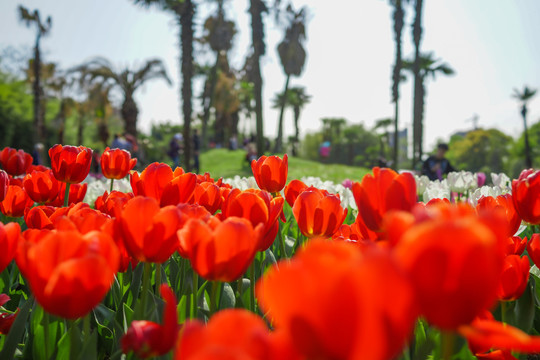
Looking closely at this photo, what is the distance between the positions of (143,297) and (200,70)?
3845cm

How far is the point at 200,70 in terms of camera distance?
37.7 m

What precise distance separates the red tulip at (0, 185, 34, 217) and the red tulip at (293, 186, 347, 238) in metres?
1.20

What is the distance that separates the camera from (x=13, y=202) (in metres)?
1.80

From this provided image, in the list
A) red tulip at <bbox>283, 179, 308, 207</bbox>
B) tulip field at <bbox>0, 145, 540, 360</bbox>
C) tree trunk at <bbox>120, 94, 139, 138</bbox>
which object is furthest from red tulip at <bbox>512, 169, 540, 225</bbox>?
tree trunk at <bbox>120, 94, 139, 138</bbox>

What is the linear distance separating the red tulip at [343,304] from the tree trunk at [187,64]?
1535 cm

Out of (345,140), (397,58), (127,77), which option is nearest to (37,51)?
(127,77)

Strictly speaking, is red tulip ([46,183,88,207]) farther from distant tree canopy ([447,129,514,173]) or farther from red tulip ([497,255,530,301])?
distant tree canopy ([447,129,514,173])

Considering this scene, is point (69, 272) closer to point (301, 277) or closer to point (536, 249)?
point (301, 277)

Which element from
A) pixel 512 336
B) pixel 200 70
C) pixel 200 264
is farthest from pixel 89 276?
pixel 200 70

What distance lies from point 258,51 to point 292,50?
34.9ft

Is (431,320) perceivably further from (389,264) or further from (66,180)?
(66,180)

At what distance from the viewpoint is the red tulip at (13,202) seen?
5.87 feet

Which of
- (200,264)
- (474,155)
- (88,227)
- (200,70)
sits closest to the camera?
(200,264)

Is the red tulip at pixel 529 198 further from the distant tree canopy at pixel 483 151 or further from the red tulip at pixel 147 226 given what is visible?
the distant tree canopy at pixel 483 151
